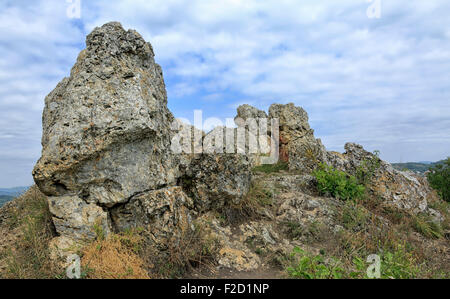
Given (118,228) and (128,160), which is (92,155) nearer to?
(128,160)

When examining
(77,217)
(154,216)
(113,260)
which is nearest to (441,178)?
(154,216)

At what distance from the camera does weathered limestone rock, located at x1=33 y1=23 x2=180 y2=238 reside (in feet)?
18.1

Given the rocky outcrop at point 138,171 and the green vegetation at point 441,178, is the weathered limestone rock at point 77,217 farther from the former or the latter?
the green vegetation at point 441,178

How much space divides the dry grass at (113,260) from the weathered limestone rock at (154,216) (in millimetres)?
413

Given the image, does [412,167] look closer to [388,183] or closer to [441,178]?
[441,178]

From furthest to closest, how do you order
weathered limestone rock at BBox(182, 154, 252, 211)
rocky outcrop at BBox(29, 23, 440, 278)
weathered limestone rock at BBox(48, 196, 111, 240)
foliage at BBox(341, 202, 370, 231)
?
foliage at BBox(341, 202, 370, 231), weathered limestone rock at BBox(182, 154, 252, 211), rocky outcrop at BBox(29, 23, 440, 278), weathered limestone rock at BBox(48, 196, 111, 240)

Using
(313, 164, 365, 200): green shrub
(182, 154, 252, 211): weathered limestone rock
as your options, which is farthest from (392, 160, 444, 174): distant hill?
(182, 154, 252, 211): weathered limestone rock

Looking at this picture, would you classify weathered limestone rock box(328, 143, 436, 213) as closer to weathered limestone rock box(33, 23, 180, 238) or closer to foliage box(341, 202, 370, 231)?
foliage box(341, 202, 370, 231)

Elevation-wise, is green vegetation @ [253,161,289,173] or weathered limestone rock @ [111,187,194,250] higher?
green vegetation @ [253,161,289,173]

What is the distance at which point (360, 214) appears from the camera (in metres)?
8.10

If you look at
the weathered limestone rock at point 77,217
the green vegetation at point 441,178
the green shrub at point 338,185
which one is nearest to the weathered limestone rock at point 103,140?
the weathered limestone rock at point 77,217

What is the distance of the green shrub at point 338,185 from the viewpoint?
30.1ft

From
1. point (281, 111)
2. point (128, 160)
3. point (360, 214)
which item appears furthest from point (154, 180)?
point (281, 111)

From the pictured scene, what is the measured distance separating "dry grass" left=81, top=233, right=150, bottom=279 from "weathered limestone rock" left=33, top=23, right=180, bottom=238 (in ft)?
1.24
